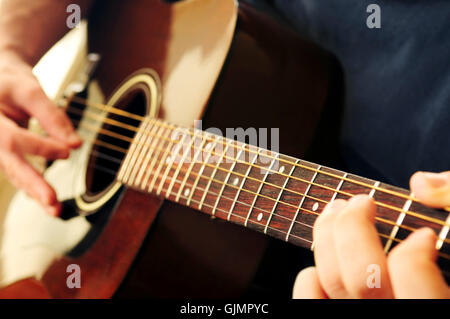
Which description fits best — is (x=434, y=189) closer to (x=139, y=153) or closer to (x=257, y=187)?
(x=257, y=187)

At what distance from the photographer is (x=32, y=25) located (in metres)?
1.00

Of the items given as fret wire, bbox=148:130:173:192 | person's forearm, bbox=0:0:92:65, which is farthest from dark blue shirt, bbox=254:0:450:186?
person's forearm, bbox=0:0:92:65

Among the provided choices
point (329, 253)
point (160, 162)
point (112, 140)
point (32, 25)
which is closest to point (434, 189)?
point (329, 253)

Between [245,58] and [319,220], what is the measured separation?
14.6 inches

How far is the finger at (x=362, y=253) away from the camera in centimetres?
39

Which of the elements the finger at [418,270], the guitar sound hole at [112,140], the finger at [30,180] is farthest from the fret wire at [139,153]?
the finger at [418,270]

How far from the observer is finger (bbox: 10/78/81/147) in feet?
2.71

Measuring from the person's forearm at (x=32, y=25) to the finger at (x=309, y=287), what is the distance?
2.83 ft

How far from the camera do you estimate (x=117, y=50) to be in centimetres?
98

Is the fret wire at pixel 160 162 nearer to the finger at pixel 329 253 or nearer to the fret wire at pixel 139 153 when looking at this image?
the fret wire at pixel 139 153

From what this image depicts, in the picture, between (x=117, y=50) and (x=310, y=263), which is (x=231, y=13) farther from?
(x=310, y=263)

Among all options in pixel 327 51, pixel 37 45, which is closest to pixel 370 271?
pixel 327 51

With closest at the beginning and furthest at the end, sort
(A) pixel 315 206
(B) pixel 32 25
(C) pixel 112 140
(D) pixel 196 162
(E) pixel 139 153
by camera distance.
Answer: (A) pixel 315 206 → (D) pixel 196 162 → (E) pixel 139 153 → (C) pixel 112 140 → (B) pixel 32 25

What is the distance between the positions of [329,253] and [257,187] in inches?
5.8
